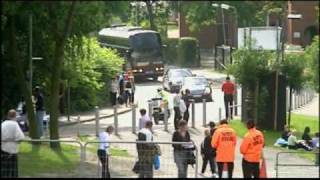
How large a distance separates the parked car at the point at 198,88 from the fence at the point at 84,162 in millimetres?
22087

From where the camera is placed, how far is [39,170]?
52.2 feet

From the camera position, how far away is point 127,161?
15359 millimetres

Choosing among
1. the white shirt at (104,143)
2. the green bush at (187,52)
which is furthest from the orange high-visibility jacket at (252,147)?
the green bush at (187,52)

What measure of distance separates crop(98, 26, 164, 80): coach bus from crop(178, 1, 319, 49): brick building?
27.3 feet

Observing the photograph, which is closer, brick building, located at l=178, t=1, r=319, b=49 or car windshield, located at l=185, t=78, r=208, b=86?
car windshield, located at l=185, t=78, r=208, b=86

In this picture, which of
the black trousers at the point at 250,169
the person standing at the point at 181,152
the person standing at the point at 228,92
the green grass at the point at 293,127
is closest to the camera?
the person standing at the point at 181,152

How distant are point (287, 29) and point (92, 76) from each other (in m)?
34.8

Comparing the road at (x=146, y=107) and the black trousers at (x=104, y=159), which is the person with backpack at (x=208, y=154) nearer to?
the black trousers at (x=104, y=159)

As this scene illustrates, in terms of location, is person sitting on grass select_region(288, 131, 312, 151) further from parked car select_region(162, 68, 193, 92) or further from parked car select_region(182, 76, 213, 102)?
parked car select_region(162, 68, 193, 92)

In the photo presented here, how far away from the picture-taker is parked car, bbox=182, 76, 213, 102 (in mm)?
39487

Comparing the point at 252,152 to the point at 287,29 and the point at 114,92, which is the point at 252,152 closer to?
the point at 114,92

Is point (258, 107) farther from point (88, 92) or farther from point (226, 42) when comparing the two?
point (226, 42)

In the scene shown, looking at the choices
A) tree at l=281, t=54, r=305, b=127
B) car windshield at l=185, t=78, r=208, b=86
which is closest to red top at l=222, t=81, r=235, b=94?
tree at l=281, t=54, r=305, b=127

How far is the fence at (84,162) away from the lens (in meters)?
14.8
